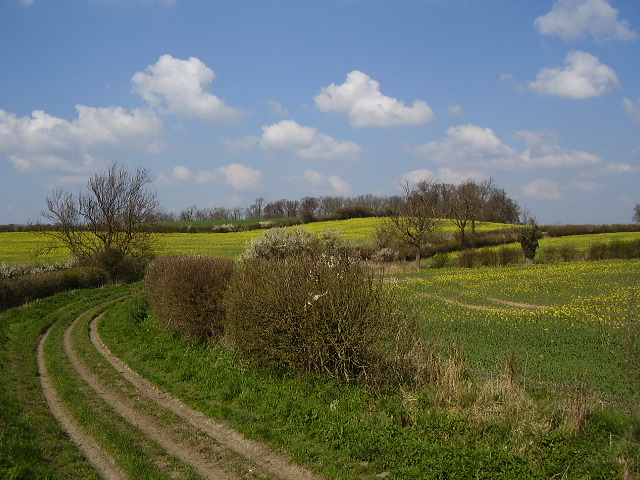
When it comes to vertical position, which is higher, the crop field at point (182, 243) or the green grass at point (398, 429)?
the crop field at point (182, 243)

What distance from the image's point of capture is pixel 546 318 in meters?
20.2

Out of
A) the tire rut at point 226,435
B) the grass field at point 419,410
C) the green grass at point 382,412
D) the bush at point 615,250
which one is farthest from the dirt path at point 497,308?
the bush at point 615,250

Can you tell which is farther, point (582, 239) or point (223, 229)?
point (223, 229)

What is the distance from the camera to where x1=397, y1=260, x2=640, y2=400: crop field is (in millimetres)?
11812

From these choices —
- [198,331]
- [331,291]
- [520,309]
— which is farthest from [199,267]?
[520,309]

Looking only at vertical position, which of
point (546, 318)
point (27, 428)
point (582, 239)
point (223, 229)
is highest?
point (223, 229)

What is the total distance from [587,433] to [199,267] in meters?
11.3

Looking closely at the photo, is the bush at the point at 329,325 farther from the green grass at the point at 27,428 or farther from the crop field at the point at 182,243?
the crop field at the point at 182,243

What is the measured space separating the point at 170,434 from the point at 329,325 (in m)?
3.72

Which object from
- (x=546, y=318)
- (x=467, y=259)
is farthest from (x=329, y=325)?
(x=467, y=259)

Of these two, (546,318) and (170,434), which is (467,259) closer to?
(546,318)

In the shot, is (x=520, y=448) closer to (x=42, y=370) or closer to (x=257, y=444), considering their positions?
(x=257, y=444)

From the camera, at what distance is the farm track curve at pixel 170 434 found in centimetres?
702

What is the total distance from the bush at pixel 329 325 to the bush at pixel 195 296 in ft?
10.3
